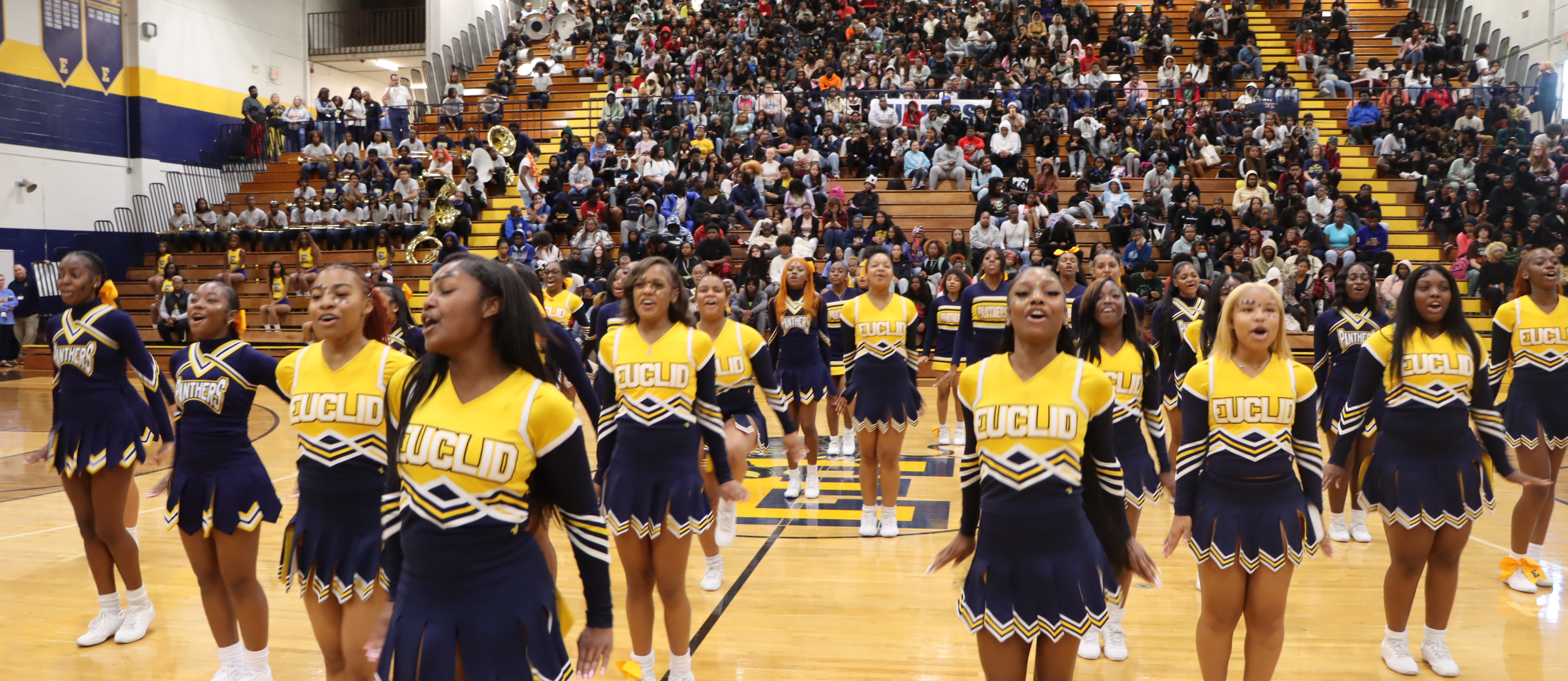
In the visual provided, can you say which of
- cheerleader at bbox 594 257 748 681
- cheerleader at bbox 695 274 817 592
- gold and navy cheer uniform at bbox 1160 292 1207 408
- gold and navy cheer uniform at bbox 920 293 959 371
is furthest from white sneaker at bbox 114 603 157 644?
gold and navy cheer uniform at bbox 1160 292 1207 408

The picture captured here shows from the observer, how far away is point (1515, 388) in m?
5.60

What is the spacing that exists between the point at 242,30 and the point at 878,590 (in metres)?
23.6

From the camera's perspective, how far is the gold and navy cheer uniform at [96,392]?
4.75m

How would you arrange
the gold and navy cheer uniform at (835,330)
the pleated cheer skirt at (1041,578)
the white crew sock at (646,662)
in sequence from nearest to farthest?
the pleated cheer skirt at (1041,578) → the white crew sock at (646,662) → the gold and navy cheer uniform at (835,330)

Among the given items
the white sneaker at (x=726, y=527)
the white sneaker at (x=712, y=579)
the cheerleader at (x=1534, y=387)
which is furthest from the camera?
the white sneaker at (x=726, y=527)

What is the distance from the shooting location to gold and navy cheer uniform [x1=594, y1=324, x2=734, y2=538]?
13.2 feet

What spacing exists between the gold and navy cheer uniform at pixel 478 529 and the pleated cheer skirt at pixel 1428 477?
12.1 feet

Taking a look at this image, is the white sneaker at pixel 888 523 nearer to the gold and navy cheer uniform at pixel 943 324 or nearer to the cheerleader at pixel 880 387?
the cheerleader at pixel 880 387

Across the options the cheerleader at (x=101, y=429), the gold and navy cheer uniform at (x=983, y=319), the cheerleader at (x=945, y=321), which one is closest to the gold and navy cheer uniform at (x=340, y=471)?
the cheerleader at (x=101, y=429)

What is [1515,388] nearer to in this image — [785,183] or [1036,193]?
[1036,193]

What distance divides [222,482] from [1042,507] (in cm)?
319

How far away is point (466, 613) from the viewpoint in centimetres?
233

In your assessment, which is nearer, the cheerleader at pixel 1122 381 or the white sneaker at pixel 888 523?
the cheerleader at pixel 1122 381

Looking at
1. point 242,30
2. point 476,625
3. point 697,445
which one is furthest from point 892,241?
point 242,30
